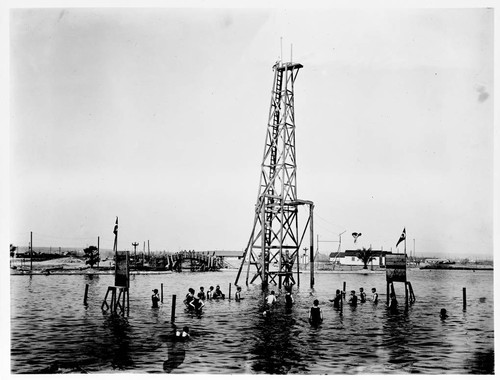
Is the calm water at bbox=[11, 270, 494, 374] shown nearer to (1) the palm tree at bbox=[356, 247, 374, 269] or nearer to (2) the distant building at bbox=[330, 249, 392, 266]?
(1) the palm tree at bbox=[356, 247, 374, 269]

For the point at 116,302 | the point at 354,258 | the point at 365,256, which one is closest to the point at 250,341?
the point at 116,302

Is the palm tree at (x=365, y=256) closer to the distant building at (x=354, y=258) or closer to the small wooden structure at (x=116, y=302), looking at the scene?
the distant building at (x=354, y=258)

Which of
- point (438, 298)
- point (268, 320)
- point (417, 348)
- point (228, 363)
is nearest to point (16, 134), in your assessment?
point (228, 363)

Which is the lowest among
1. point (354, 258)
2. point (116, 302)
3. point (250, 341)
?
point (354, 258)

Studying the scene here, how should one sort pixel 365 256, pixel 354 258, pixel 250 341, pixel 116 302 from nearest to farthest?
1. pixel 250 341
2. pixel 116 302
3. pixel 365 256
4. pixel 354 258

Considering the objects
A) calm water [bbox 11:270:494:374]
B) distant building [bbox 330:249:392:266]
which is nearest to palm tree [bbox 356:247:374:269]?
distant building [bbox 330:249:392:266]

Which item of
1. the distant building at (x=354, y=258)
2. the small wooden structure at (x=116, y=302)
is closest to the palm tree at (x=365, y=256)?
the distant building at (x=354, y=258)

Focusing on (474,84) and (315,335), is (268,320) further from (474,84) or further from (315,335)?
(474,84)

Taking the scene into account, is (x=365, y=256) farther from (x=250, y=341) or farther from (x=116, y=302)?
(x=250, y=341)
